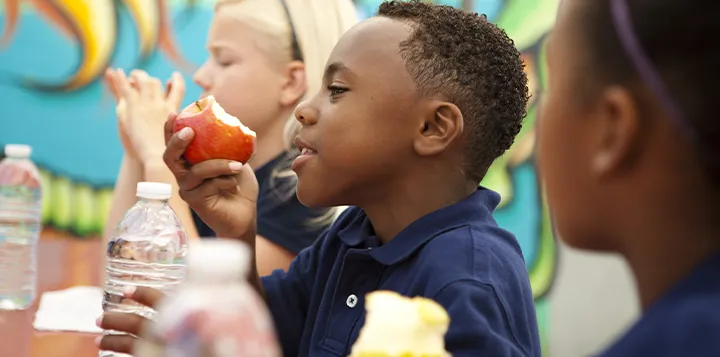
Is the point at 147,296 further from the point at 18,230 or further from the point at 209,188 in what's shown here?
the point at 18,230

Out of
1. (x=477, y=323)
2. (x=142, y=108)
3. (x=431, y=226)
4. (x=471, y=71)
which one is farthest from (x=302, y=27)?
(x=477, y=323)

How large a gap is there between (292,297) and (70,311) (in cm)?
58

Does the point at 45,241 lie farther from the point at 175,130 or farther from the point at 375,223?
the point at 375,223

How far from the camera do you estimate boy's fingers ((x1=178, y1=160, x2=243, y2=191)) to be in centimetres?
123

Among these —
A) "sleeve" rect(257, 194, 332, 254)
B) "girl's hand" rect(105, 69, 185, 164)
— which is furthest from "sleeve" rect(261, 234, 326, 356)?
"girl's hand" rect(105, 69, 185, 164)

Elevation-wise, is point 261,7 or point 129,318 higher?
point 261,7

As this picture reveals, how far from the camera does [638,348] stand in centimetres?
57

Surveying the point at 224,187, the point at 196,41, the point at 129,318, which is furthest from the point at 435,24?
the point at 196,41

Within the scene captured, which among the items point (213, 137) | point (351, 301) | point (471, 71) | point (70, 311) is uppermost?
point (471, 71)

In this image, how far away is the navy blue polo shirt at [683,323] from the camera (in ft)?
1.77

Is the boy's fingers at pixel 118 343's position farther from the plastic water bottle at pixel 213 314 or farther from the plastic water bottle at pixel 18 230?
the plastic water bottle at pixel 18 230

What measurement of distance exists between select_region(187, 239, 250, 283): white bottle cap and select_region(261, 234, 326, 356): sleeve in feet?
2.41

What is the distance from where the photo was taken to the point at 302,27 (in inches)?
86.4

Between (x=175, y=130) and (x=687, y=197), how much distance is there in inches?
33.5
